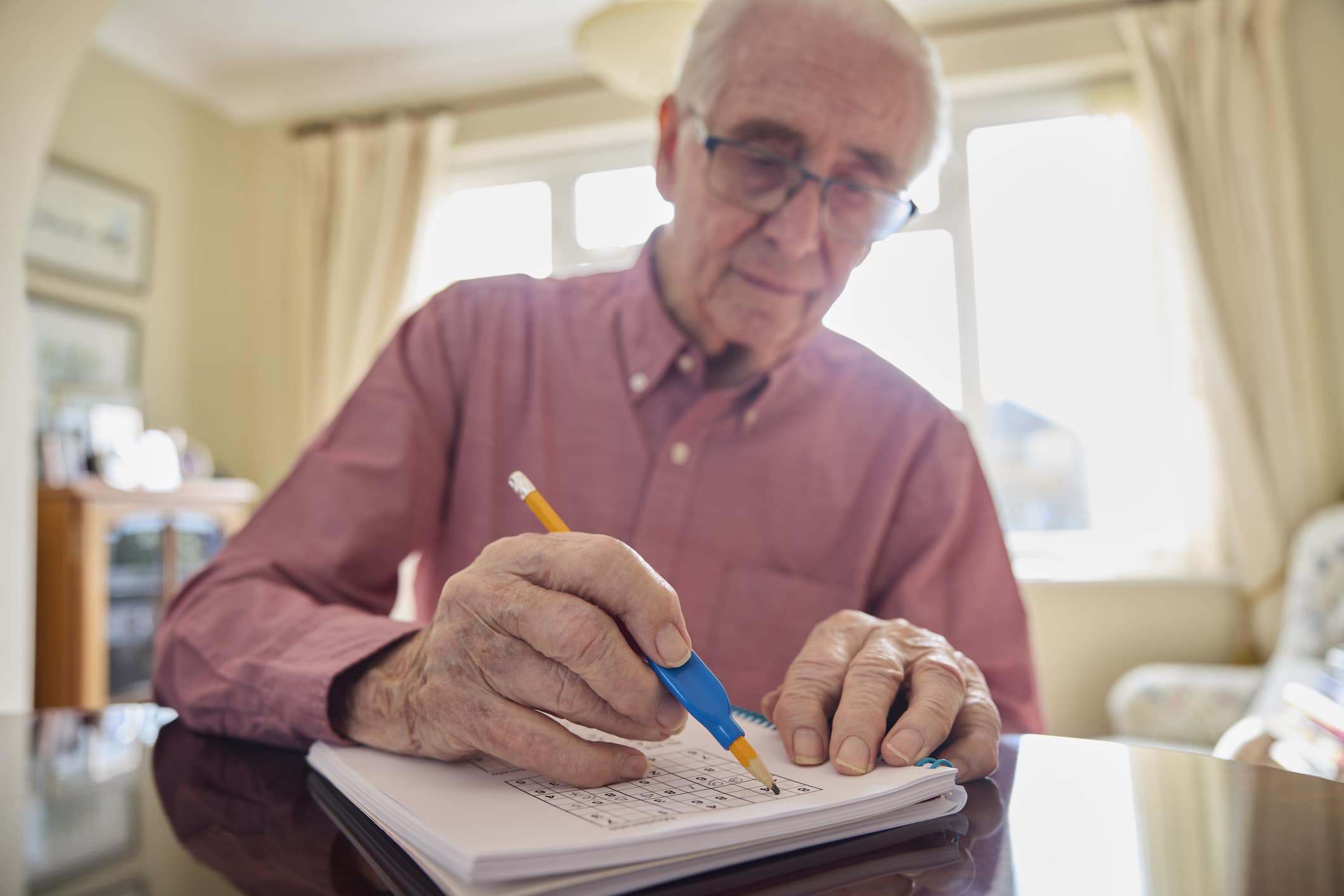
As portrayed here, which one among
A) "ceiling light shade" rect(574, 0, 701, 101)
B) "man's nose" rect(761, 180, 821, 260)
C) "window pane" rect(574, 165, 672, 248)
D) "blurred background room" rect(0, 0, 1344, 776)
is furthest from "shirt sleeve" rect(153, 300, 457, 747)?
"window pane" rect(574, 165, 672, 248)

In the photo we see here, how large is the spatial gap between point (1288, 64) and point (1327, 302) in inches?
34.3

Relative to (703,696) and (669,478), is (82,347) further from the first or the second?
(703,696)

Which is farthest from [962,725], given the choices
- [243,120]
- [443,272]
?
[243,120]

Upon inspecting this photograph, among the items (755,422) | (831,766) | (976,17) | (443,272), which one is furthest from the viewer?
(443,272)

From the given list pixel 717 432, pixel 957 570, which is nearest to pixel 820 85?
pixel 717 432

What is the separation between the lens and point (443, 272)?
434cm

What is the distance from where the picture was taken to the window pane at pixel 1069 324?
3.49 metres

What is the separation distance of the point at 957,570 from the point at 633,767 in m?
0.65

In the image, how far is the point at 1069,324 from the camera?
3.61 m

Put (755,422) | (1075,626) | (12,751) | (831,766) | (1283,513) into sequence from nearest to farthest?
(831,766), (12,751), (755,422), (1283,513), (1075,626)

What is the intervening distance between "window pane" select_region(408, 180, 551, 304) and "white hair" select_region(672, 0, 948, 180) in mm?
3354

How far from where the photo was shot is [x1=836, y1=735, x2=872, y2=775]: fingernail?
48cm

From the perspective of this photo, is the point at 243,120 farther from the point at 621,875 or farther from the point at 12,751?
the point at 621,875

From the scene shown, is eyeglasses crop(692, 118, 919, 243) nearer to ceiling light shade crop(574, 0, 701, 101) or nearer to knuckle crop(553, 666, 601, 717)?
knuckle crop(553, 666, 601, 717)
